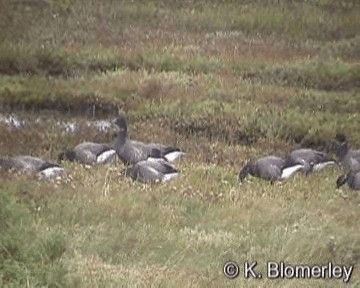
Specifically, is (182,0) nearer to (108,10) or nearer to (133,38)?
(108,10)

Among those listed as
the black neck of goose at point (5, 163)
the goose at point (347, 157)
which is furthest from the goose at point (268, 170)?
the black neck of goose at point (5, 163)

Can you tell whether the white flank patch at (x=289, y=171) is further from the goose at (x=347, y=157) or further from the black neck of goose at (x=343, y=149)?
the black neck of goose at (x=343, y=149)

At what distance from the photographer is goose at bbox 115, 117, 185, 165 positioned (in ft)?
51.5

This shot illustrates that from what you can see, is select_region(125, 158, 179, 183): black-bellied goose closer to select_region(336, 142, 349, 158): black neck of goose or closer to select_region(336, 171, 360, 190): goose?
select_region(336, 171, 360, 190): goose

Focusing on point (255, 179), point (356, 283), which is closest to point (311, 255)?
point (356, 283)

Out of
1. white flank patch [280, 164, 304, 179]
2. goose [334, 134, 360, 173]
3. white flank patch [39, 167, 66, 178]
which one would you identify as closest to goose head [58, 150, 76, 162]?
white flank patch [39, 167, 66, 178]

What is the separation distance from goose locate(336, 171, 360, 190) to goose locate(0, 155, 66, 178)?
436cm

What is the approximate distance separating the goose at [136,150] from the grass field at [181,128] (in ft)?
1.15

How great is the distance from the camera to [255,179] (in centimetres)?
1477

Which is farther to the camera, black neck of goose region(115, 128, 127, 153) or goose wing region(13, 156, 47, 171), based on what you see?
black neck of goose region(115, 128, 127, 153)

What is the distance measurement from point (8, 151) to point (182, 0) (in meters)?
16.5

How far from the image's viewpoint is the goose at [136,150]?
51.5 feet

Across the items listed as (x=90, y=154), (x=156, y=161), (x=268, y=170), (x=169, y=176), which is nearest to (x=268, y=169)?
(x=268, y=170)

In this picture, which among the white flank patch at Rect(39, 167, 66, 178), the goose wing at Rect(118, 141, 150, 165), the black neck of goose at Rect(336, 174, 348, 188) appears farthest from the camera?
Result: the goose wing at Rect(118, 141, 150, 165)
